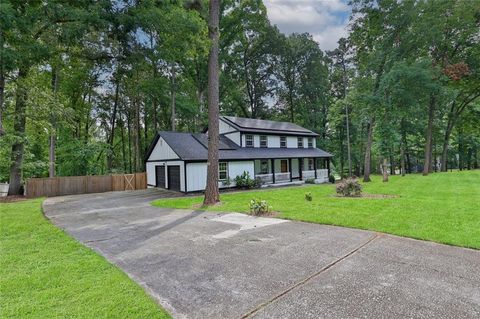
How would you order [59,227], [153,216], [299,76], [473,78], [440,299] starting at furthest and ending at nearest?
[299,76]
[473,78]
[153,216]
[59,227]
[440,299]

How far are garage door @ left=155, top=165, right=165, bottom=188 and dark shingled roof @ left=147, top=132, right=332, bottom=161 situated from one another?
1.85 m

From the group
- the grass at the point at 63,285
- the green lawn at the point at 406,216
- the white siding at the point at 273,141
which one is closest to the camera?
the grass at the point at 63,285

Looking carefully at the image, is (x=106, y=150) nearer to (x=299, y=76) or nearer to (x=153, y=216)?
(x=153, y=216)

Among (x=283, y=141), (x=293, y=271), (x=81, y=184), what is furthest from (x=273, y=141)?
(x=293, y=271)

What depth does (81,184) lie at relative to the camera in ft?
61.6

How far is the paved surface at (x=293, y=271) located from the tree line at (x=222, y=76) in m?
8.10

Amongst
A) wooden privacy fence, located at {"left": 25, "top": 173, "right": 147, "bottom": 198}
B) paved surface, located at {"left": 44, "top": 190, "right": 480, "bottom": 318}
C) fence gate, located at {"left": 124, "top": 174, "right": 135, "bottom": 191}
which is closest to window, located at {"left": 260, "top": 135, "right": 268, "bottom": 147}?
wooden privacy fence, located at {"left": 25, "top": 173, "right": 147, "bottom": 198}

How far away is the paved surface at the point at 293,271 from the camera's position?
3.10 metres

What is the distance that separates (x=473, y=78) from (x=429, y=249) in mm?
26842

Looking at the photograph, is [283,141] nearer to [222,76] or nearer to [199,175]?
[222,76]

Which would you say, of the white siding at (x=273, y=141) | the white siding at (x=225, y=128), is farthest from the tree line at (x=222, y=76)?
the white siding at (x=273, y=141)

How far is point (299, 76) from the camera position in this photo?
34156 mm

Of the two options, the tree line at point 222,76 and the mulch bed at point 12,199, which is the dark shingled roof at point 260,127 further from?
the mulch bed at point 12,199

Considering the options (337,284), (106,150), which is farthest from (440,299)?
(106,150)
